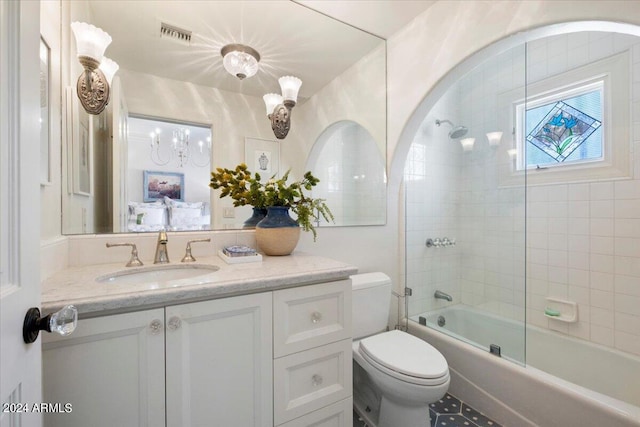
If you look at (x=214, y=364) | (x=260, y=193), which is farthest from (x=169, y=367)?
(x=260, y=193)

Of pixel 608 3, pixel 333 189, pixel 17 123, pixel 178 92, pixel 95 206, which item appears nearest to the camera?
pixel 17 123

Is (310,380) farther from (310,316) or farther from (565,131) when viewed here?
(565,131)

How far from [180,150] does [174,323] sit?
0.92 meters

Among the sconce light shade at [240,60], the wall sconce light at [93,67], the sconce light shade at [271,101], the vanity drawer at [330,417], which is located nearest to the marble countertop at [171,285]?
the vanity drawer at [330,417]

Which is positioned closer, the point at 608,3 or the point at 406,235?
the point at 608,3

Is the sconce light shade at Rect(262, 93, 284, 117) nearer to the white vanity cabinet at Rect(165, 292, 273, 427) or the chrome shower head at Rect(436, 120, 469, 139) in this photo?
the white vanity cabinet at Rect(165, 292, 273, 427)

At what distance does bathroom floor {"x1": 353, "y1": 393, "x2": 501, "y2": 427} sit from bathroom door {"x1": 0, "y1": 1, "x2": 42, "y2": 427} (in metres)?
1.56

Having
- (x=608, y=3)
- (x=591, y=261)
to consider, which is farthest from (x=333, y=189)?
(x=591, y=261)

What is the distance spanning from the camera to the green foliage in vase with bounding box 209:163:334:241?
54.9 inches

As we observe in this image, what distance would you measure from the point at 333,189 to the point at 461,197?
49.0 inches

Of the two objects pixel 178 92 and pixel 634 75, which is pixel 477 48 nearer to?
pixel 634 75

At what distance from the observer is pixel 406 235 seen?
211cm

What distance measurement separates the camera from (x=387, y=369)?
4.13 ft

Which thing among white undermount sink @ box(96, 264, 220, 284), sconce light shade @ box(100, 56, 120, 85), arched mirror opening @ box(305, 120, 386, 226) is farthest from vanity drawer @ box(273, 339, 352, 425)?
sconce light shade @ box(100, 56, 120, 85)
